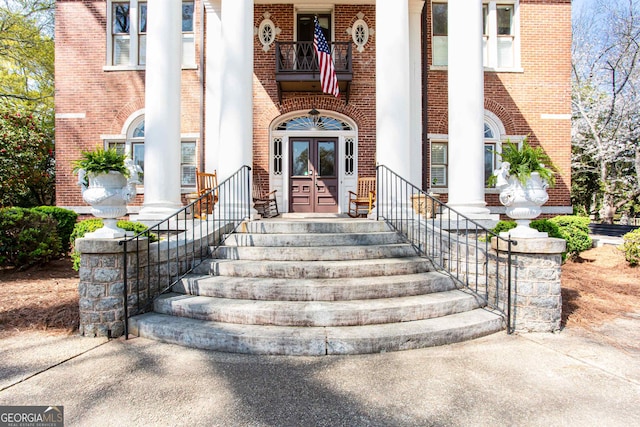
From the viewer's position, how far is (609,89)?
17594 mm

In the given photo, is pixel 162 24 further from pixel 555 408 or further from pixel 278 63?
pixel 555 408

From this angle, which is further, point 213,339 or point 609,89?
point 609,89

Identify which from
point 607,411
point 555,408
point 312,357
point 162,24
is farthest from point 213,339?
point 162,24

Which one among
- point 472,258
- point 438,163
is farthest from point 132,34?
point 472,258

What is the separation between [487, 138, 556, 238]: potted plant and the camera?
4.16 metres

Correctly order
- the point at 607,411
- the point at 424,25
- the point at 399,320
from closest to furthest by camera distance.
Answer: the point at 607,411
the point at 399,320
the point at 424,25

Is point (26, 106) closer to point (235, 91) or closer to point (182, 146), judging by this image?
point (182, 146)

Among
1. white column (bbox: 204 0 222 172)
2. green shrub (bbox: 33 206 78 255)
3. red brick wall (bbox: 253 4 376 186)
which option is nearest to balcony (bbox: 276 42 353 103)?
red brick wall (bbox: 253 4 376 186)

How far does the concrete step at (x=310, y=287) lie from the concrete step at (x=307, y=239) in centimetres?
89

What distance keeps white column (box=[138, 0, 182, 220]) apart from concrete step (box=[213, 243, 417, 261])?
3039 millimetres

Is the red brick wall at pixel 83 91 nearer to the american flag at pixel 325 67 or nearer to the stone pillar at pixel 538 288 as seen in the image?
the american flag at pixel 325 67

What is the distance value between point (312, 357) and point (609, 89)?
2179 cm

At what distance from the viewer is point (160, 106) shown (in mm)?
7539

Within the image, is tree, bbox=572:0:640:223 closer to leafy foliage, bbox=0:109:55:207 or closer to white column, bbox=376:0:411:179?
white column, bbox=376:0:411:179
